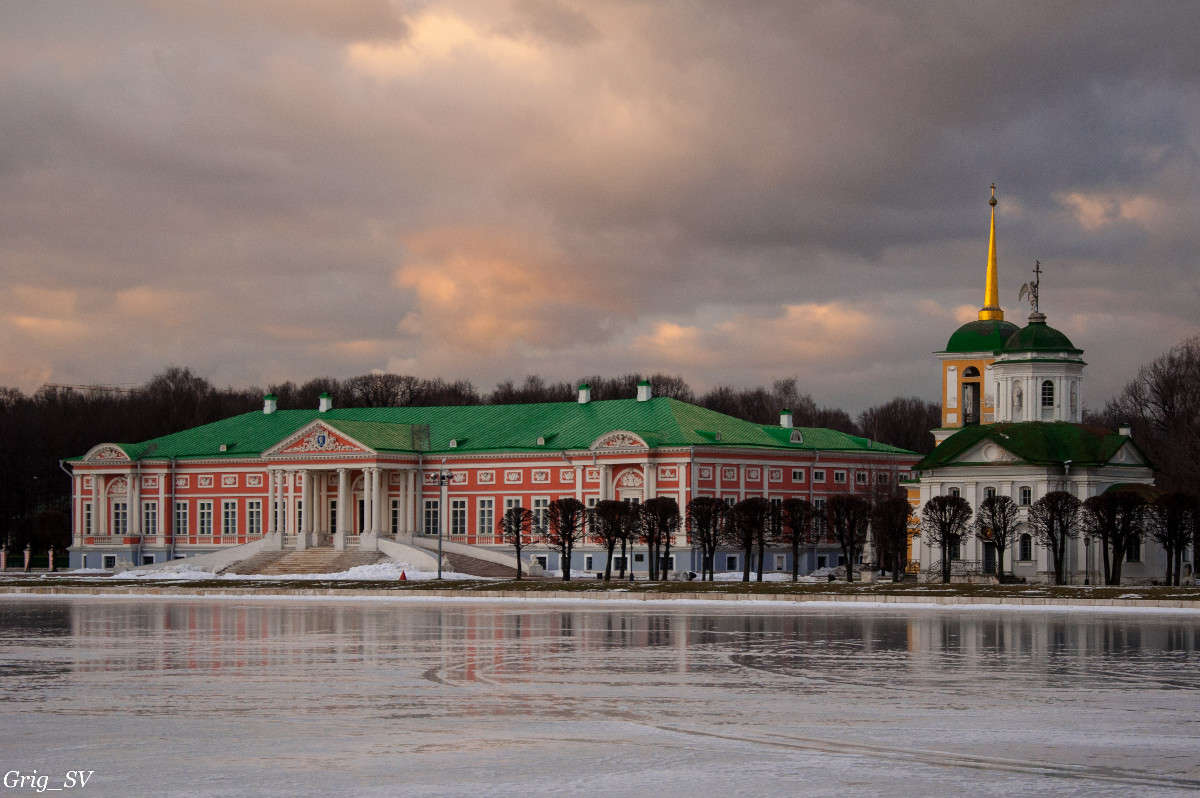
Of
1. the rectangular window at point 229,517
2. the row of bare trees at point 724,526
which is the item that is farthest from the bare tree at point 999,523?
the rectangular window at point 229,517

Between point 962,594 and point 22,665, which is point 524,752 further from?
point 962,594

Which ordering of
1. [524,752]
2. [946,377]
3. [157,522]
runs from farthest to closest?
1. [157,522]
2. [946,377]
3. [524,752]

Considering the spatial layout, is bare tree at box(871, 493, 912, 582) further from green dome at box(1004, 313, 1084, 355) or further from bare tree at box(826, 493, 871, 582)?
green dome at box(1004, 313, 1084, 355)

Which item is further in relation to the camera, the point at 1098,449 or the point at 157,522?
the point at 157,522

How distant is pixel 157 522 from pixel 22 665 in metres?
74.7

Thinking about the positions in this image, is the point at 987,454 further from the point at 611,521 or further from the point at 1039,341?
the point at 611,521

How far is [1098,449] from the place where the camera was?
75750 millimetres

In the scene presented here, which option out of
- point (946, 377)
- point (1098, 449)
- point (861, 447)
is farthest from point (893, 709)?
point (861, 447)

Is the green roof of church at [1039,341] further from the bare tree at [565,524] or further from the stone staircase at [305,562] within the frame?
the stone staircase at [305,562]

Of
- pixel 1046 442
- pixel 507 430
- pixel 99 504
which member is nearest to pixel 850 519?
pixel 1046 442

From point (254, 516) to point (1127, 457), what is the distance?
2030 inches

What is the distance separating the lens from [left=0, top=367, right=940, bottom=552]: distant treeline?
121312 mm

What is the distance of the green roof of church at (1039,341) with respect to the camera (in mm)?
79438

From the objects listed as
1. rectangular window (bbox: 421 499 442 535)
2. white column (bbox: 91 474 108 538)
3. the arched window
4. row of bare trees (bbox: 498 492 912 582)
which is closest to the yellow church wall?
the arched window
